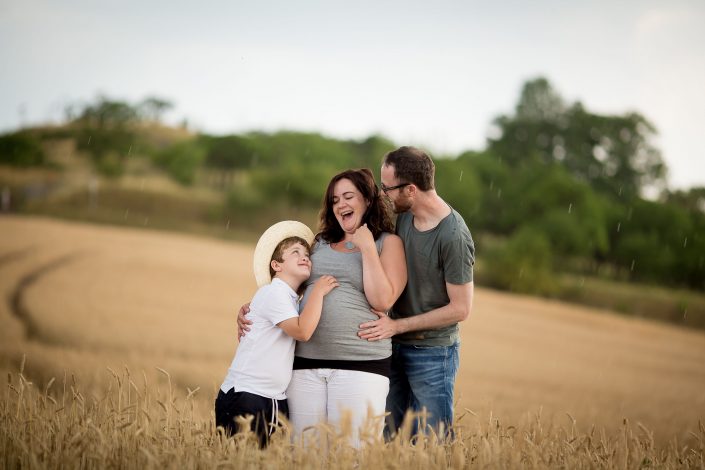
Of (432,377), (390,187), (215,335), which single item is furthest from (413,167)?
(215,335)

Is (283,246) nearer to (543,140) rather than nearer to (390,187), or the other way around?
(390,187)

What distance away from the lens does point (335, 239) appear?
482 cm

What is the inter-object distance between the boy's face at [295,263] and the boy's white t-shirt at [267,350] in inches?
3.7

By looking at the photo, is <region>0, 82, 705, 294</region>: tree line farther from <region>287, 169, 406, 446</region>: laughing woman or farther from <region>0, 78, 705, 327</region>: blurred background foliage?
<region>287, 169, 406, 446</region>: laughing woman

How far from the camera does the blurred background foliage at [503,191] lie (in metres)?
53.8

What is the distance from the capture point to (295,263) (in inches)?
179

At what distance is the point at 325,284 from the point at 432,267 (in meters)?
0.90

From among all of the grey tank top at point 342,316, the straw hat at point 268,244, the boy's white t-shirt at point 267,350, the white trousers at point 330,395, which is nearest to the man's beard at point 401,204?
the grey tank top at point 342,316

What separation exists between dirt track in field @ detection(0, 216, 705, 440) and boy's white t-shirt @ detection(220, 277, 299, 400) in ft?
7.10

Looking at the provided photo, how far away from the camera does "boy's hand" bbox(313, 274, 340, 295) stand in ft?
14.4

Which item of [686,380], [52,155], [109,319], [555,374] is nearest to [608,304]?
[686,380]

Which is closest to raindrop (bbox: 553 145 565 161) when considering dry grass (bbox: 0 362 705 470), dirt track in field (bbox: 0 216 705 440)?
dirt track in field (bbox: 0 216 705 440)

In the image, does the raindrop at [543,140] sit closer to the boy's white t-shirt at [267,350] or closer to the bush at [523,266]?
the bush at [523,266]

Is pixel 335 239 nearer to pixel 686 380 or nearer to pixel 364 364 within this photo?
pixel 364 364
